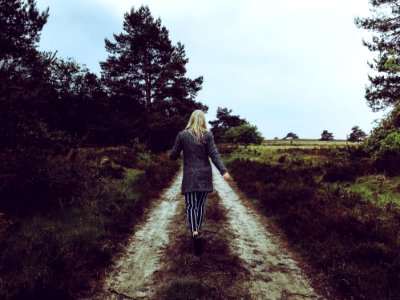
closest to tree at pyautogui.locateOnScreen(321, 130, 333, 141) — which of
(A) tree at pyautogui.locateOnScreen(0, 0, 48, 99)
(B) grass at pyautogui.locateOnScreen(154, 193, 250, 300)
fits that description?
(A) tree at pyautogui.locateOnScreen(0, 0, 48, 99)

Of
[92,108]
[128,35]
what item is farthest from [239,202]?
[92,108]

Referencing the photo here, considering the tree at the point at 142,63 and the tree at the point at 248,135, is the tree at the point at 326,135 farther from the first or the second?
the tree at the point at 142,63

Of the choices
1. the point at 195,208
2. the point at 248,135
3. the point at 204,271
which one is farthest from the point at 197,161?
the point at 248,135

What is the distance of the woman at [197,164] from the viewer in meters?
5.54

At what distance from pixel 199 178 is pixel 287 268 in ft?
6.33

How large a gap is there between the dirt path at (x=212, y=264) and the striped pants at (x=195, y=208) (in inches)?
19.4

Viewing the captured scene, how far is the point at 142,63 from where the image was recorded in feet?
101

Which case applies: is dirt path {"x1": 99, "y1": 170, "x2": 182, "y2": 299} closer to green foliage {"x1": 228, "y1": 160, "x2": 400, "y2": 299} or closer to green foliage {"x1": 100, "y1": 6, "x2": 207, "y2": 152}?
green foliage {"x1": 228, "y1": 160, "x2": 400, "y2": 299}

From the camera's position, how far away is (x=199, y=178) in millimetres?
5539

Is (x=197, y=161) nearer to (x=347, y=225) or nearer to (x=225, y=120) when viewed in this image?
(x=347, y=225)

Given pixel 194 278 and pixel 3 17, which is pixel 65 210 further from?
pixel 3 17

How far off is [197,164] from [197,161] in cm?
5

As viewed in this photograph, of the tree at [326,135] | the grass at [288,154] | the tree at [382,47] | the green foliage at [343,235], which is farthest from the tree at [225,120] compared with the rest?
the green foliage at [343,235]

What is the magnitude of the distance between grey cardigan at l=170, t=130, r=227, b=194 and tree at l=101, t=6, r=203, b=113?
25621 mm
